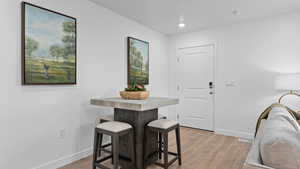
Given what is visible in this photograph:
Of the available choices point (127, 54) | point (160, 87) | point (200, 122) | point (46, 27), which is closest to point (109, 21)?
point (127, 54)

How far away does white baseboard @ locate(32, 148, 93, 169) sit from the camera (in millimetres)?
2183

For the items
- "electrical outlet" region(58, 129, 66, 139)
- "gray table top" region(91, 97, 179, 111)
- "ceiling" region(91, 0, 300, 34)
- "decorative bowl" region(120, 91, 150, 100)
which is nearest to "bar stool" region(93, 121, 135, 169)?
"gray table top" region(91, 97, 179, 111)

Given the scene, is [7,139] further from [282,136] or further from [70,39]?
[282,136]

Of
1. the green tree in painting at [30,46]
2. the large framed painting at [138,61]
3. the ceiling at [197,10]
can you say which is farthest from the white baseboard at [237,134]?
the green tree in painting at [30,46]

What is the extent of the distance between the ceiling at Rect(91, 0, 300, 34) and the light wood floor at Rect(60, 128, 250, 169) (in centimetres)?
241

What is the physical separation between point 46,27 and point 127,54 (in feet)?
4.89

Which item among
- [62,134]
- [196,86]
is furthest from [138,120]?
[196,86]

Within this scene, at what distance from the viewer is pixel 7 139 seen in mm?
1856

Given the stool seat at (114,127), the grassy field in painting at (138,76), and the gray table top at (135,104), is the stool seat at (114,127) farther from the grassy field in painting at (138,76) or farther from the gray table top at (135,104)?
the grassy field in painting at (138,76)

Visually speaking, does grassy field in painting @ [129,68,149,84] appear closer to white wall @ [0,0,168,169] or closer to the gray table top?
white wall @ [0,0,168,169]

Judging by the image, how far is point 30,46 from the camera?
1985mm

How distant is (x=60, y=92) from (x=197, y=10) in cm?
258

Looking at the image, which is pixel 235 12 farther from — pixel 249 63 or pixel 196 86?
pixel 196 86

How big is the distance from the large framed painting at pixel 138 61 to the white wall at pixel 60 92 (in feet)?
0.49
